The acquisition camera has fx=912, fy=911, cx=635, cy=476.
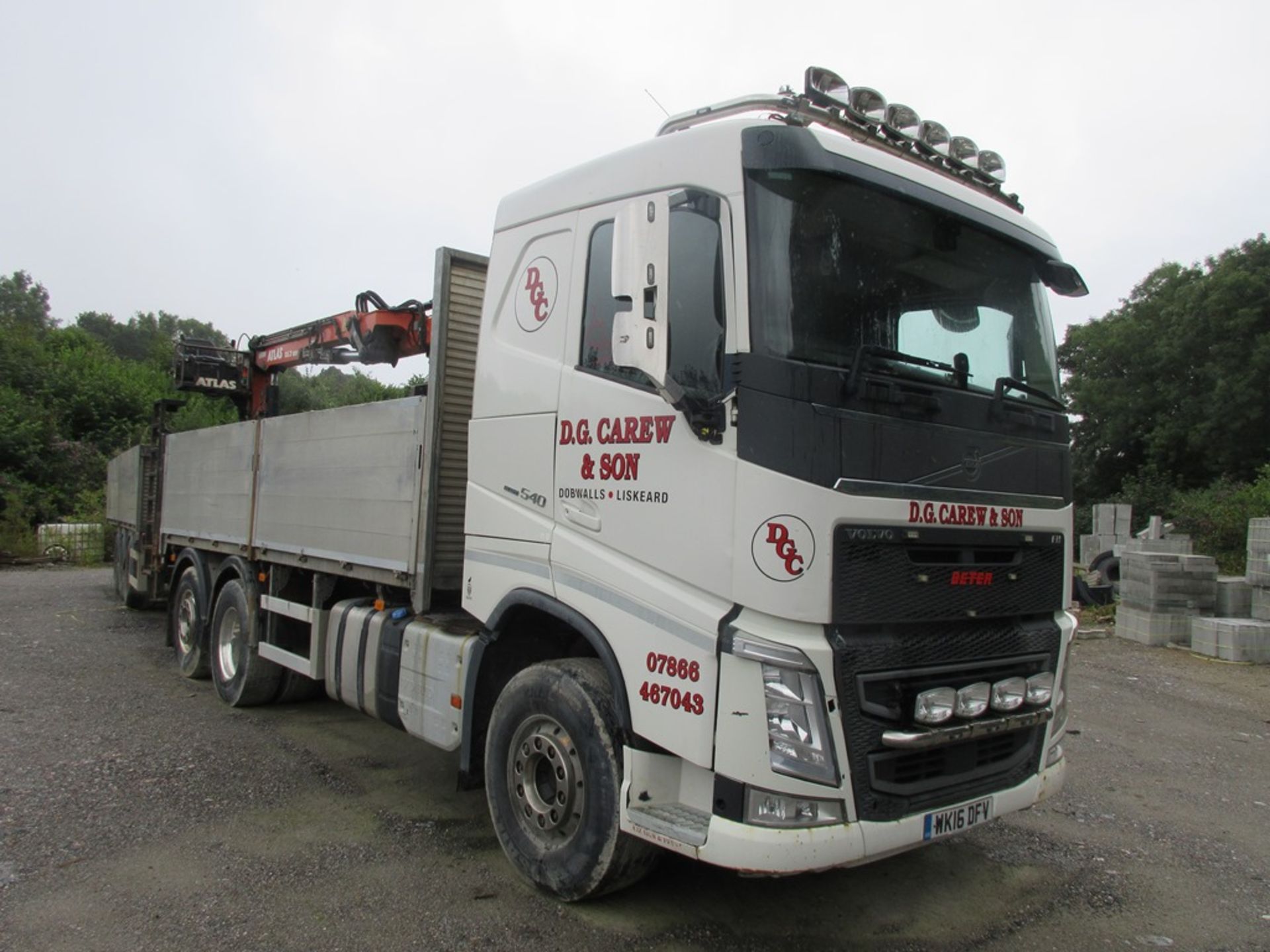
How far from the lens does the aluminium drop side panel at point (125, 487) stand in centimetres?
1062

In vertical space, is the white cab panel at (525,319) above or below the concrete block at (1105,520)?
above

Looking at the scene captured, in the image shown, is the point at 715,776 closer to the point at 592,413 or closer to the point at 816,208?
the point at 592,413

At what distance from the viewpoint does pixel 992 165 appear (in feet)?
15.2

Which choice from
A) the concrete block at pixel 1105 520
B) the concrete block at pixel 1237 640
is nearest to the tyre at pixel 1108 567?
the concrete block at pixel 1105 520

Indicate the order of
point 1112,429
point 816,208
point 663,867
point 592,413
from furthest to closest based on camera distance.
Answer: point 1112,429, point 663,867, point 592,413, point 816,208

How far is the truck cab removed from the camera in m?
3.11

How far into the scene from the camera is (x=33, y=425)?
2452cm

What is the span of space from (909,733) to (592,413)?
176cm

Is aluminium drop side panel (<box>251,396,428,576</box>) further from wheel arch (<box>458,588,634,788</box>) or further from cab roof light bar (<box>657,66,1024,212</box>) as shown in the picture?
cab roof light bar (<box>657,66,1024,212</box>)

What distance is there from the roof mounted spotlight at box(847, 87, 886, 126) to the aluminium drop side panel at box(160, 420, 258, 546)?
5.18 metres

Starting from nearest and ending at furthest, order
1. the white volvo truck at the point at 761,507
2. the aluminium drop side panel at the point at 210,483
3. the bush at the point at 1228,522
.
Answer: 1. the white volvo truck at the point at 761,507
2. the aluminium drop side panel at the point at 210,483
3. the bush at the point at 1228,522

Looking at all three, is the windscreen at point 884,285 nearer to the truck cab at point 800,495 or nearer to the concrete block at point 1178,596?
the truck cab at point 800,495

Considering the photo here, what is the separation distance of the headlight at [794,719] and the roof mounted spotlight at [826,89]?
2384 millimetres

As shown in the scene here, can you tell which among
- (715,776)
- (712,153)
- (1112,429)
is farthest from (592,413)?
(1112,429)
